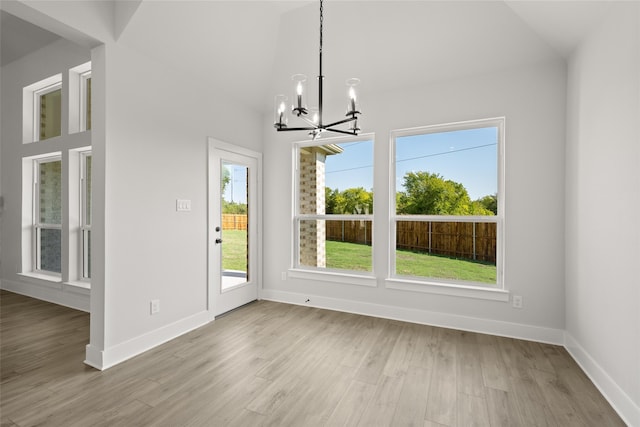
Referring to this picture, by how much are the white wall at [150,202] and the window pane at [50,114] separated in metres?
2.50

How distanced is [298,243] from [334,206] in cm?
75

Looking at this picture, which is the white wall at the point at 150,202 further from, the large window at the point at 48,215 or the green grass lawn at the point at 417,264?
the large window at the point at 48,215

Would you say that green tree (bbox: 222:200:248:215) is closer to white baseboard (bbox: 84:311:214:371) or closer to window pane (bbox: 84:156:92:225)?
white baseboard (bbox: 84:311:214:371)

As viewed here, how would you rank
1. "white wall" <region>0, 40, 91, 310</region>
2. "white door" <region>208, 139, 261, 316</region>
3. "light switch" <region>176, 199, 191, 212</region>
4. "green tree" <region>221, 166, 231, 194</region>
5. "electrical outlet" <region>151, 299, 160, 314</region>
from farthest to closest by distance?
1. "white wall" <region>0, 40, 91, 310</region>
2. "green tree" <region>221, 166, 231, 194</region>
3. "white door" <region>208, 139, 261, 316</region>
4. "light switch" <region>176, 199, 191, 212</region>
5. "electrical outlet" <region>151, 299, 160, 314</region>

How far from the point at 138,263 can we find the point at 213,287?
977mm

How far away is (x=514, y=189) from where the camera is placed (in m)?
3.04

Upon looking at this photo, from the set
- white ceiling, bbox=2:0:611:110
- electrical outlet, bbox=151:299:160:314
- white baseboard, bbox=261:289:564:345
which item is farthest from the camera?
white baseboard, bbox=261:289:564:345

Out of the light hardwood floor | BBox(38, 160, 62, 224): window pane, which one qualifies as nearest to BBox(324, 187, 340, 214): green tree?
the light hardwood floor

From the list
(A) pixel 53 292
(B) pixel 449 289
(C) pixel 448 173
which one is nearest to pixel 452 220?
(C) pixel 448 173

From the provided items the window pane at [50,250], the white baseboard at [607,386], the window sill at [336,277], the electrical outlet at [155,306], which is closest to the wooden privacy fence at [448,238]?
the window sill at [336,277]

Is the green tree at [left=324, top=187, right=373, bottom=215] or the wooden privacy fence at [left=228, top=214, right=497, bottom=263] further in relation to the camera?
the green tree at [left=324, top=187, right=373, bottom=215]

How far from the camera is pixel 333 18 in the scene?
10.1ft

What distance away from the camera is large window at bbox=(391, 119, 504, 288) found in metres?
3.24

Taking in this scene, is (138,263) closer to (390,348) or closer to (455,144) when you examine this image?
(390,348)
